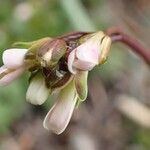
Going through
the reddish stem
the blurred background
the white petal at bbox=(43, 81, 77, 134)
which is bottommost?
the blurred background

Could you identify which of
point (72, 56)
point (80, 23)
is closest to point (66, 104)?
point (72, 56)

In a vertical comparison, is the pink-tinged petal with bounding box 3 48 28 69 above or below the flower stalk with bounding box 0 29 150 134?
above

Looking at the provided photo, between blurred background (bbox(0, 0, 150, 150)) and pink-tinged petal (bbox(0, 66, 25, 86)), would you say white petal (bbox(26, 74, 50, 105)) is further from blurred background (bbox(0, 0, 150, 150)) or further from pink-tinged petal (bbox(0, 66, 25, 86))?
blurred background (bbox(0, 0, 150, 150))

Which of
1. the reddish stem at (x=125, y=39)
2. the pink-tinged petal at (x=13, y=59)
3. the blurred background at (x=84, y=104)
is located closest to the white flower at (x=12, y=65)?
the pink-tinged petal at (x=13, y=59)

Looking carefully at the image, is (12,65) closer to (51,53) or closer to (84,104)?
(51,53)

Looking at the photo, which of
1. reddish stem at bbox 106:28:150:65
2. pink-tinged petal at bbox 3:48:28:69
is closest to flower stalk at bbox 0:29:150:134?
pink-tinged petal at bbox 3:48:28:69

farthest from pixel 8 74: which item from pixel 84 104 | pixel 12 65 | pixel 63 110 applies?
pixel 84 104
